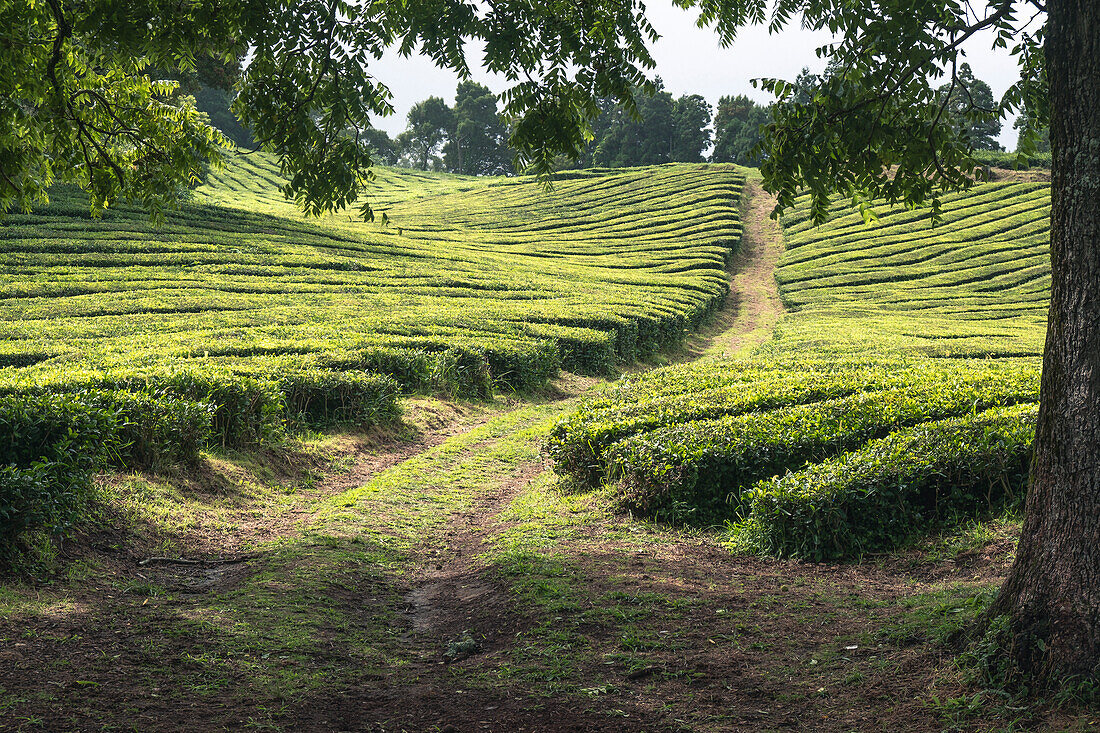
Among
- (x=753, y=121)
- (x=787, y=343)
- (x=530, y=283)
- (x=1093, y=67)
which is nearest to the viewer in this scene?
(x=1093, y=67)

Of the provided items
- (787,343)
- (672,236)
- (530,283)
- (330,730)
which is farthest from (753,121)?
(330,730)

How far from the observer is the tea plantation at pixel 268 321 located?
839 cm

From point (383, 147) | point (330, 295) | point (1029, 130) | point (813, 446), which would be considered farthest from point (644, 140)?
point (1029, 130)

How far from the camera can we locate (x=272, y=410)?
1066 cm

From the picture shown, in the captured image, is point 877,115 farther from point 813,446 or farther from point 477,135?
point 477,135

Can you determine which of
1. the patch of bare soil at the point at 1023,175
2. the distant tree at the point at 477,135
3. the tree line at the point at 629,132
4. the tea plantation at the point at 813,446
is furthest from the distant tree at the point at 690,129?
the tea plantation at the point at 813,446

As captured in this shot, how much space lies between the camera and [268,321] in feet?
64.5

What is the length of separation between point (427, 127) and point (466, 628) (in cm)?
10832

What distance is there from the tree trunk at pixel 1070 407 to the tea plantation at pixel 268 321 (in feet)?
14.9

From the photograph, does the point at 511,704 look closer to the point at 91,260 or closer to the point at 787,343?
the point at 787,343

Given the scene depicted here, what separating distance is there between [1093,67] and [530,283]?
2788 cm

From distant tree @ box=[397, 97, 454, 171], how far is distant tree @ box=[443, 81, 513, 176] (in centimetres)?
189

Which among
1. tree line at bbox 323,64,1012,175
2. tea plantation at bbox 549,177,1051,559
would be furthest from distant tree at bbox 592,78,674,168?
tea plantation at bbox 549,177,1051,559

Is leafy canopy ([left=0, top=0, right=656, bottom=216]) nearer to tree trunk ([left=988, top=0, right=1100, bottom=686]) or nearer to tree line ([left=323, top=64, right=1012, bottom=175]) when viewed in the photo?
tree trunk ([left=988, top=0, right=1100, bottom=686])
